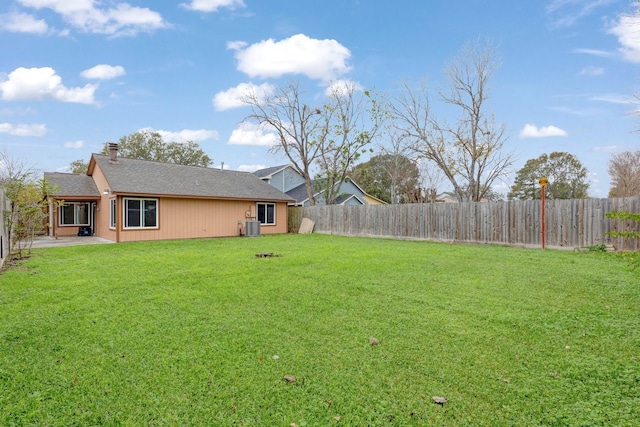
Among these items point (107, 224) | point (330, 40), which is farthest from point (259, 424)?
point (330, 40)

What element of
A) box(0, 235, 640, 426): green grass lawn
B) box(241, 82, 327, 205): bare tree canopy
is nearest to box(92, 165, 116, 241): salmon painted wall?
box(0, 235, 640, 426): green grass lawn

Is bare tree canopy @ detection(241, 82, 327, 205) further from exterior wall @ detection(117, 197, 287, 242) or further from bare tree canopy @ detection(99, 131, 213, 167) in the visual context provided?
bare tree canopy @ detection(99, 131, 213, 167)

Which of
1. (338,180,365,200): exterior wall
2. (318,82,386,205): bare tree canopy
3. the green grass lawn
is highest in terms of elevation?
(318,82,386,205): bare tree canopy

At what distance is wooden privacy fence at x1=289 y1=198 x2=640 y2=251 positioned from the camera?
947 cm

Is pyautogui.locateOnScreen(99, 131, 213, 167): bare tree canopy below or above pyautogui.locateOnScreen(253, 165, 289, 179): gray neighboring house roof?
above

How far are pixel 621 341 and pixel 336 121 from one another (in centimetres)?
2134

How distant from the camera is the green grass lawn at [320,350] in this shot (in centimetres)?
226

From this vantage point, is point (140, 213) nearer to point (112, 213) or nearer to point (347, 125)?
point (112, 213)

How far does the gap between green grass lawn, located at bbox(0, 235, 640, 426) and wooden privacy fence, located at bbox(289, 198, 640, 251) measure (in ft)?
14.5

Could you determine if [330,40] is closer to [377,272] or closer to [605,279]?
[377,272]

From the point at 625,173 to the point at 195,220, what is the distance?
106 feet

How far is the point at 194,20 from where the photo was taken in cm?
1157

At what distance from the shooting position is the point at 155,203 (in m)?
14.1

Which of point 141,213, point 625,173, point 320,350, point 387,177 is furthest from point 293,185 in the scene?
point 320,350
